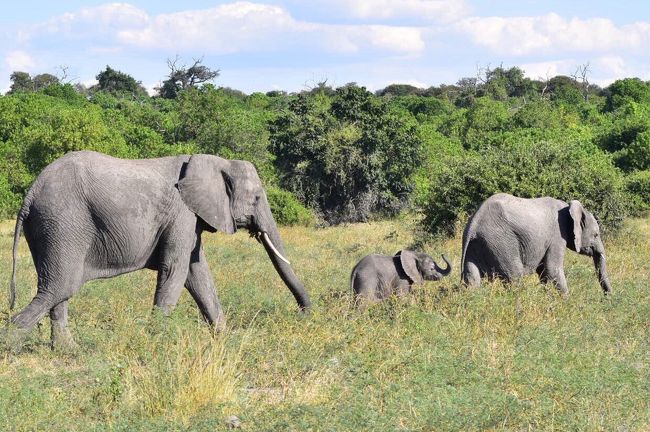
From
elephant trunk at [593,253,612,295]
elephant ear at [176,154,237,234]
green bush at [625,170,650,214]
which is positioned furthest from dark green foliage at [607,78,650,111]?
elephant ear at [176,154,237,234]

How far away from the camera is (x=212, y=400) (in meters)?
6.14

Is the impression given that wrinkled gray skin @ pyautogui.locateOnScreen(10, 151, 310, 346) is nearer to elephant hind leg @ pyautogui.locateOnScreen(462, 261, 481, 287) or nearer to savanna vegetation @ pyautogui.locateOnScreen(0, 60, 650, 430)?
savanna vegetation @ pyautogui.locateOnScreen(0, 60, 650, 430)

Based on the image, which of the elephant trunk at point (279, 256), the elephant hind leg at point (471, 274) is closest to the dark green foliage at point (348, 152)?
the elephant hind leg at point (471, 274)

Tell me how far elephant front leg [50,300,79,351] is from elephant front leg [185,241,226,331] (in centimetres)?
116

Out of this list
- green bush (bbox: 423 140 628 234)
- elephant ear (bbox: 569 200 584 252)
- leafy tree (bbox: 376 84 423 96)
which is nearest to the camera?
elephant ear (bbox: 569 200 584 252)

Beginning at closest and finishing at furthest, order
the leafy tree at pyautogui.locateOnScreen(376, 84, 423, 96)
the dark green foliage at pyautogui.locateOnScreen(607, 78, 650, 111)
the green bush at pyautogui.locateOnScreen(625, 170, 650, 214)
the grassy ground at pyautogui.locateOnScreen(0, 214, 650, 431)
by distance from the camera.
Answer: the grassy ground at pyautogui.locateOnScreen(0, 214, 650, 431) < the green bush at pyautogui.locateOnScreen(625, 170, 650, 214) < the dark green foliage at pyautogui.locateOnScreen(607, 78, 650, 111) < the leafy tree at pyautogui.locateOnScreen(376, 84, 423, 96)

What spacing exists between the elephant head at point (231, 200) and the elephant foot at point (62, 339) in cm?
148

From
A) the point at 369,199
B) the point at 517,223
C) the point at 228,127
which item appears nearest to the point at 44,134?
the point at 228,127

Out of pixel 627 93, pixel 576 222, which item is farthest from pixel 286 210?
pixel 627 93

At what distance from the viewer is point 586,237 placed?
11.4 meters

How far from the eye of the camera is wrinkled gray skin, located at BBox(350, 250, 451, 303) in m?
10.8

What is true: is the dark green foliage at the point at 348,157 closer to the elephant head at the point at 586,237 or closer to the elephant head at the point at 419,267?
the elephant head at the point at 419,267

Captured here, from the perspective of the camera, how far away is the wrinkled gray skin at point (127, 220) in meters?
8.09

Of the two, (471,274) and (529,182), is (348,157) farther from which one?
(471,274)
